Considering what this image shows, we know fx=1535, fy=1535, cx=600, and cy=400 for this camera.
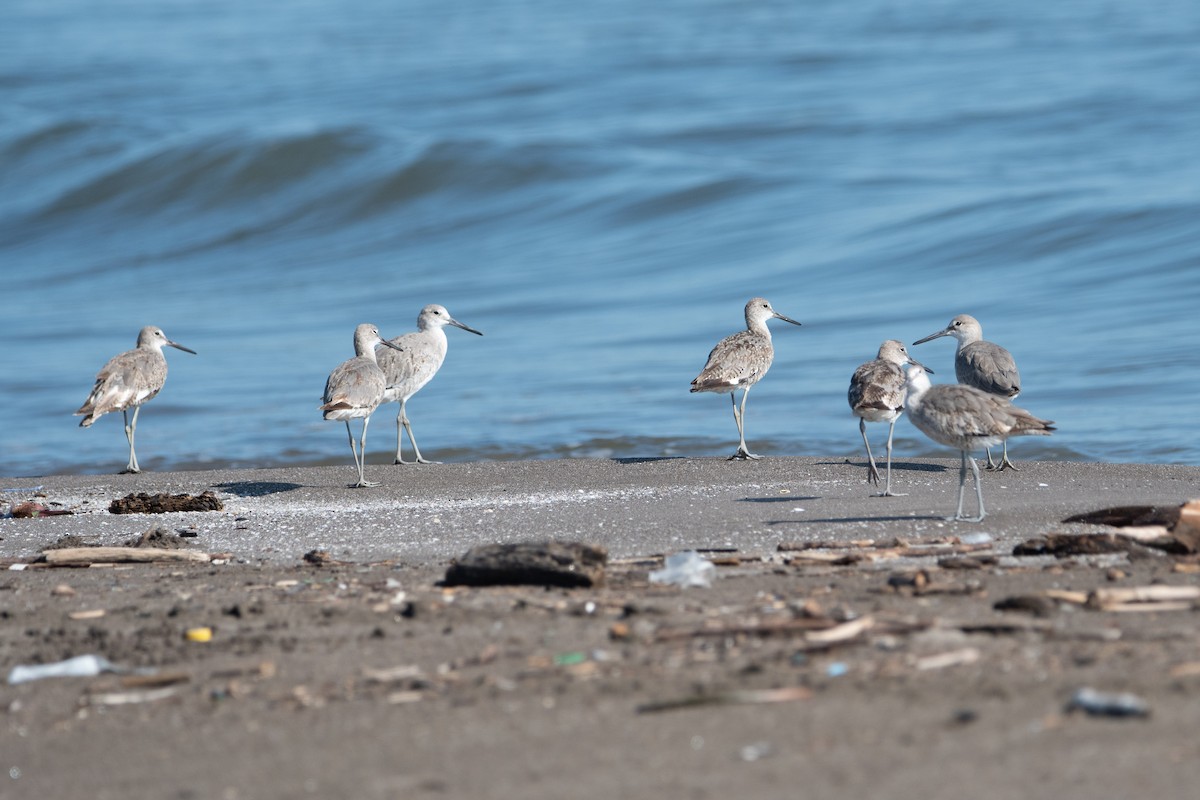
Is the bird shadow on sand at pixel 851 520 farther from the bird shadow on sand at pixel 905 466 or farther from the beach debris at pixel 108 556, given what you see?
the beach debris at pixel 108 556

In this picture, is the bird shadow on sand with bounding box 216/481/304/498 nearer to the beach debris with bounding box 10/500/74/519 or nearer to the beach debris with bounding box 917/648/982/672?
the beach debris with bounding box 10/500/74/519

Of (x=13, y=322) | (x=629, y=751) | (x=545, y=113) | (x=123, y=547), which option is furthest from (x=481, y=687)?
(x=545, y=113)

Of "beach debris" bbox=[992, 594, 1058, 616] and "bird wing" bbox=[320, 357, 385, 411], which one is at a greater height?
"bird wing" bbox=[320, 357, 385, 411]

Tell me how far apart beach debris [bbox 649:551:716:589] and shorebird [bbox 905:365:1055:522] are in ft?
6.92

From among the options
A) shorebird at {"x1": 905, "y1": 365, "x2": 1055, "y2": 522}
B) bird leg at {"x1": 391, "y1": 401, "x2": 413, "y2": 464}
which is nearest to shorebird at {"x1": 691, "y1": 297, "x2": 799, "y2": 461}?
bird leg at {"x1": 391, "y1": 401, "x2": 413, "y2": 464}

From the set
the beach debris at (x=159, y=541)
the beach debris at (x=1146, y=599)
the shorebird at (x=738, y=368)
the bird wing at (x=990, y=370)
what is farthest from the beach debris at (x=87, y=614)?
the bird wing at (x=990, y=370)

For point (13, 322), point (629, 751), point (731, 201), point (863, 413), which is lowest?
point (629, 751)

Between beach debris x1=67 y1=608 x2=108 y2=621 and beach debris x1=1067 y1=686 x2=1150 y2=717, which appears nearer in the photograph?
beach debris x1=1067 y1=686 x2=1150 y2=717

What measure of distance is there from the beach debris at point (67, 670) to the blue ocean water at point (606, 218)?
7.34 meters

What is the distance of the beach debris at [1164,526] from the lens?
6.34m

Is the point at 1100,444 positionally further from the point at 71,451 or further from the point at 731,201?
the point at 731,201

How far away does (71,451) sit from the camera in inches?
544

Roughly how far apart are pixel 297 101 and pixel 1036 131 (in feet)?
53.6

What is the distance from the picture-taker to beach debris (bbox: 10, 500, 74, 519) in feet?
30.7
